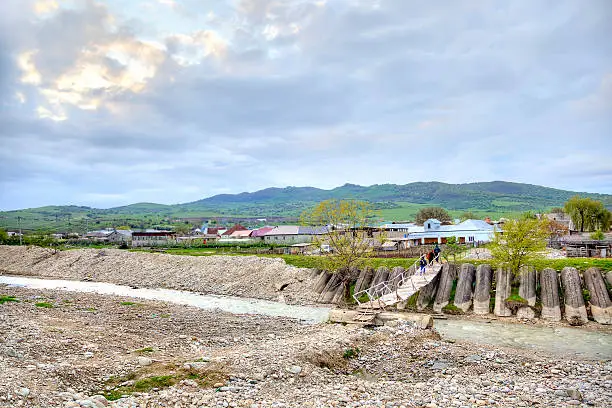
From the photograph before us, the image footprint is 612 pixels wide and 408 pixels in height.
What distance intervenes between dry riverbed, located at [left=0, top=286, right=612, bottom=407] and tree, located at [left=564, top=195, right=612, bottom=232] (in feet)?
344

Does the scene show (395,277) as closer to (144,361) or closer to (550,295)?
(550,295)

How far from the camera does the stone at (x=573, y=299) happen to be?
30219mm

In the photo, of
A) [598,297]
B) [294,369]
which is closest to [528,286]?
[598,297]

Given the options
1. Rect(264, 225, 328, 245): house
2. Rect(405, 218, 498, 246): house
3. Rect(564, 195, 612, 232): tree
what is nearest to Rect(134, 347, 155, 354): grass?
Rect(405, 218, 498, 246): house

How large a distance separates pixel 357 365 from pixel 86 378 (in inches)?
427

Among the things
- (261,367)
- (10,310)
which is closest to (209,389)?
(261,367)

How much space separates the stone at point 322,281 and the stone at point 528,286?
16623 mm

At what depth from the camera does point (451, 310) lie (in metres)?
34.3

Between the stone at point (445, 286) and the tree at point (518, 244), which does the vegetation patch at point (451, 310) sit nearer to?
the stone at point (445, 286)

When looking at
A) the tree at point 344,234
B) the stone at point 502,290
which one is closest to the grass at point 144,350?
the tree at point 344,234

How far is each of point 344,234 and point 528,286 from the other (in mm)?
15810

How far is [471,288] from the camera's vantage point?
35500 mm

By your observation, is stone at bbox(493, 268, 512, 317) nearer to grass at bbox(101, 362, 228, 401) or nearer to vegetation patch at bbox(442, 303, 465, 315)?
vegetation patch at bbox(442, 303, 465, 315)

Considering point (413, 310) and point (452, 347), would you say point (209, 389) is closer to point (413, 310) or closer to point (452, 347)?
point (452, 347)
